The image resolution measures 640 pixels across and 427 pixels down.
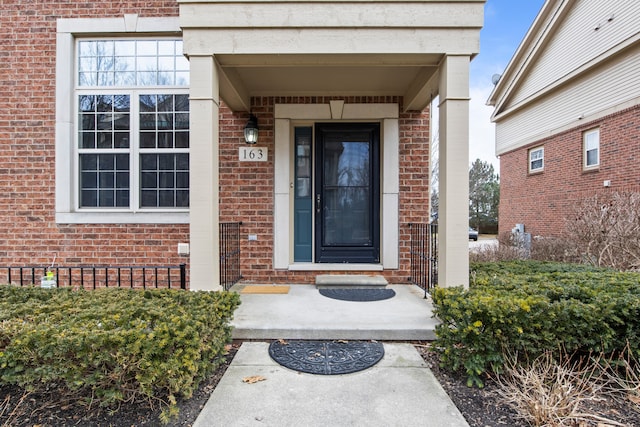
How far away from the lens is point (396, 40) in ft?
10.8

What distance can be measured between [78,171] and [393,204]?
14.7ft

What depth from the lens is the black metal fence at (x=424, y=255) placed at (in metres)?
4.05

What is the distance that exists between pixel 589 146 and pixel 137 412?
12.2 metres

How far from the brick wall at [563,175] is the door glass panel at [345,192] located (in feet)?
25.0

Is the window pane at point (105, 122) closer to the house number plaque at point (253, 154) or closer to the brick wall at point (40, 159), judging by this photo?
the brick wall at point (40, 159)

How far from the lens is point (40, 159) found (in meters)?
4.70

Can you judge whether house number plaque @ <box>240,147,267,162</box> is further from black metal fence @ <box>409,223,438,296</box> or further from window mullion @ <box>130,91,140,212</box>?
black metal fence @ <box>409,223,438,296</box>

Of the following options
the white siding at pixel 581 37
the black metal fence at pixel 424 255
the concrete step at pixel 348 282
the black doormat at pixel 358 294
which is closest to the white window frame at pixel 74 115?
the concrete step at pixel 348 282

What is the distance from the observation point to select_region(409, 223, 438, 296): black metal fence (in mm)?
4055

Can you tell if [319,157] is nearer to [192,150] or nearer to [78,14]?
[192,150]

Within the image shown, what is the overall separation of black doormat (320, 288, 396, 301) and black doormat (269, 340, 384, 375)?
981mm

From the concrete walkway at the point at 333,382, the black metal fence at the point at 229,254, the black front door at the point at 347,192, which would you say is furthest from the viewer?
the black front door at the point at 347,192

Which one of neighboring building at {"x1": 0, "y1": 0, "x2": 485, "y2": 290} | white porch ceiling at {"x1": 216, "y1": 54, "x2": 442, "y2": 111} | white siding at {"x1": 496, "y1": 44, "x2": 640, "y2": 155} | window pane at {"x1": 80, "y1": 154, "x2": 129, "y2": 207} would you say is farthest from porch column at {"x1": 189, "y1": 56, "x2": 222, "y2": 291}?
white siding at {"x1": 496, "y1": 44, "x2": 640, "y2": 155}

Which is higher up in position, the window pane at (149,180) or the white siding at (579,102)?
the white siding at (579,102)
